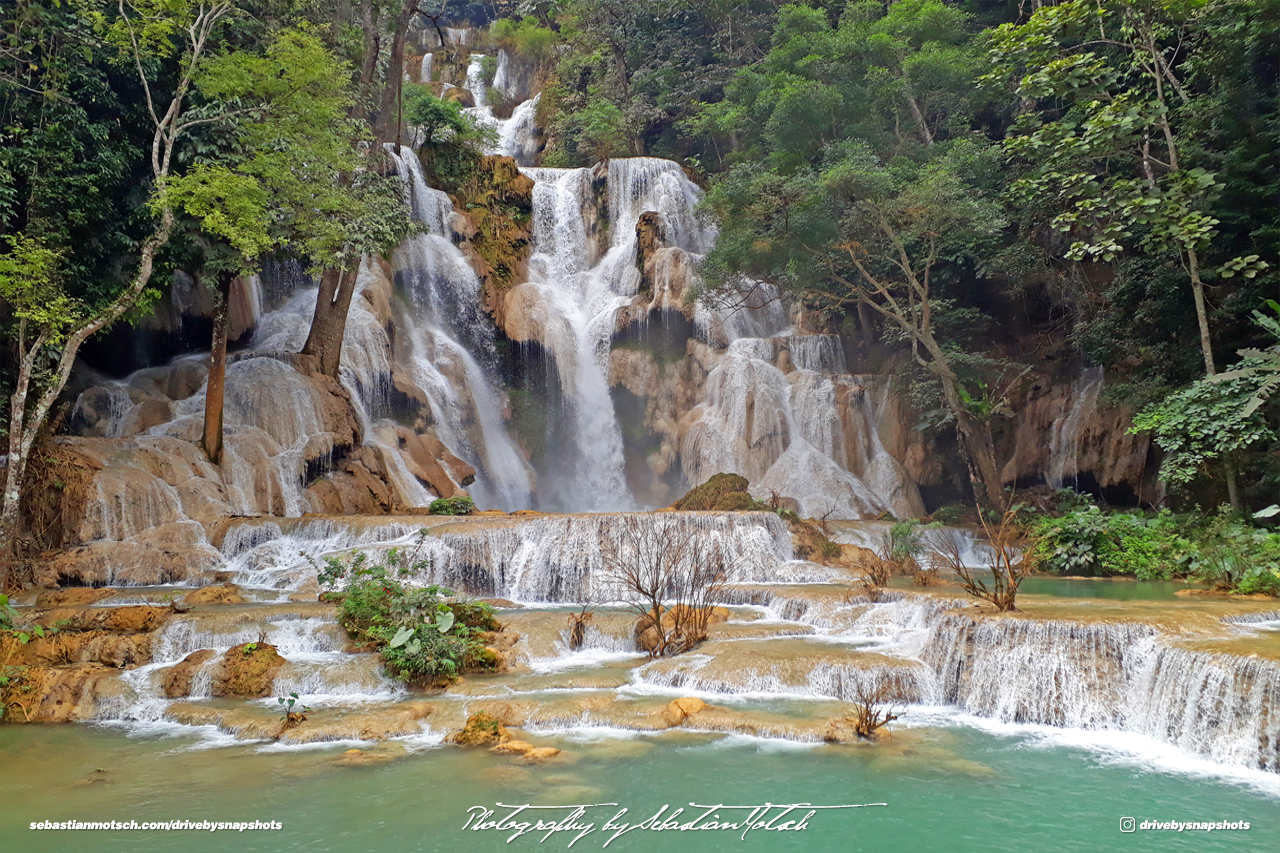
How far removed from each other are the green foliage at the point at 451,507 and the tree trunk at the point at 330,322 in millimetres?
4753

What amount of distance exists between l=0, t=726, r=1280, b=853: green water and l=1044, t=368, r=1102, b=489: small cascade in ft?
44.3

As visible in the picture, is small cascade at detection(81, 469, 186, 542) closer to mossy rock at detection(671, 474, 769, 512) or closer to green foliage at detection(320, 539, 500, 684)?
green foliage at detection(320, 539, 500, 684)

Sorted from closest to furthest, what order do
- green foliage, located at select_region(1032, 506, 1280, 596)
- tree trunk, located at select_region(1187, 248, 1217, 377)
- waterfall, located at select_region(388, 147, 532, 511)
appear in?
green foliage, located at select_region(1032, 506, 1280, 596) < tree trunk, located at select_region(1187, 248, 1217, 377) < waterfall, located at select_region(388, 147, 532, 511)

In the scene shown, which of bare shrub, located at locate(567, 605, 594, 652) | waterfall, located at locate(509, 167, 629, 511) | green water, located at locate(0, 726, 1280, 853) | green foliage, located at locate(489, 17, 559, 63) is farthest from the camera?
green foliage, located at locate(489, 17, 559, 63)

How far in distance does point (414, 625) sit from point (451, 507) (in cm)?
715

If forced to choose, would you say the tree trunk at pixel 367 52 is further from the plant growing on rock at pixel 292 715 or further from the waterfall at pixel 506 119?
the plant growing on rock at pixel 292 715

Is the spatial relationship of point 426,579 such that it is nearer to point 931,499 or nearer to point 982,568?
point 982,568

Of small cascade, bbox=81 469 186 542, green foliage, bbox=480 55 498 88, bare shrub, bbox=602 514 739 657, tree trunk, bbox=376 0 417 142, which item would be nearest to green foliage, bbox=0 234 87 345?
small cascade, bbox=81 469 186 542

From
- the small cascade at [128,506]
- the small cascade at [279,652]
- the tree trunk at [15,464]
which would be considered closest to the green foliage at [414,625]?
the small cascade at [279,652]

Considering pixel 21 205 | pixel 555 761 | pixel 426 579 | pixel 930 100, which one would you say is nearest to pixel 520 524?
pixel 426 579

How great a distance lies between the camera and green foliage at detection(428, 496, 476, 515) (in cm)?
1630

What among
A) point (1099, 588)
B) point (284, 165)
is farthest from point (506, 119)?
point (1099, 588)

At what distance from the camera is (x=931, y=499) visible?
856 inches

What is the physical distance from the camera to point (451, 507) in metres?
16.4
